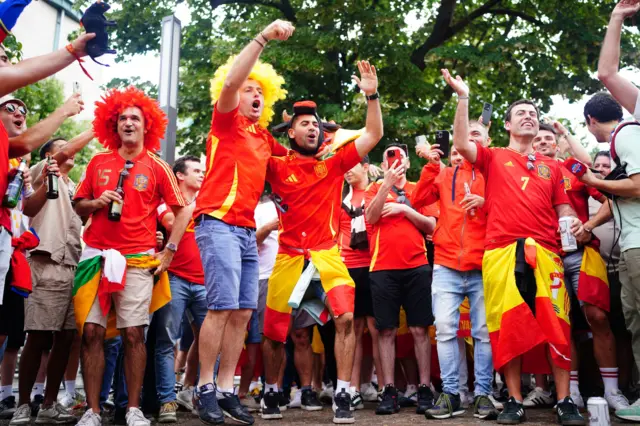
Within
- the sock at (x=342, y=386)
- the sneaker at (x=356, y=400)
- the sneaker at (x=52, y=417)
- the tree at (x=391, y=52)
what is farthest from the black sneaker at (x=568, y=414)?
the tree at (x=391, y=52)

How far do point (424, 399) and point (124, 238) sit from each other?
290cm

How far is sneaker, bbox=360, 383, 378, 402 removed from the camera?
704 cm

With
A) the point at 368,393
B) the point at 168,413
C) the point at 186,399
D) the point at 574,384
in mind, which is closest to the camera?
the point at 168,413

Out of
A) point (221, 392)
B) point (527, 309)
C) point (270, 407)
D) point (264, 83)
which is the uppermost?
point (264, 83)

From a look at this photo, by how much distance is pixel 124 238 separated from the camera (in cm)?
529

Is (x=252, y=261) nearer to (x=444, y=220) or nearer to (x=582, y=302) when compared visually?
(x=444, y=220)

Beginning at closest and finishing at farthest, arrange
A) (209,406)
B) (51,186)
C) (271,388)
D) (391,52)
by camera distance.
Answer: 1. (209,406)
2. (51,186)
3. (271,388)
4. (391,52)

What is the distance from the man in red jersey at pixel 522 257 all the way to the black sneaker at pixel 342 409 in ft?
3.70

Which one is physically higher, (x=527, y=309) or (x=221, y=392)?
→ (x=527, y=309)

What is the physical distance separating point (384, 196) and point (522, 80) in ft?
29.2

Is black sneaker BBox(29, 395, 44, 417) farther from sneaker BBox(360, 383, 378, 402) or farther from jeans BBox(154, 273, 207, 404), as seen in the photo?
sneaker BBox(360, 383, 378, 402)

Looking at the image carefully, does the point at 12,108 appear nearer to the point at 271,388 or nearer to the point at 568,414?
the point at 271,388

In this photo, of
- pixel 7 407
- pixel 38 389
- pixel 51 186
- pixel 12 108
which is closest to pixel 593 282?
pixel 51 186

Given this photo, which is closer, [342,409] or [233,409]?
[233,409]
